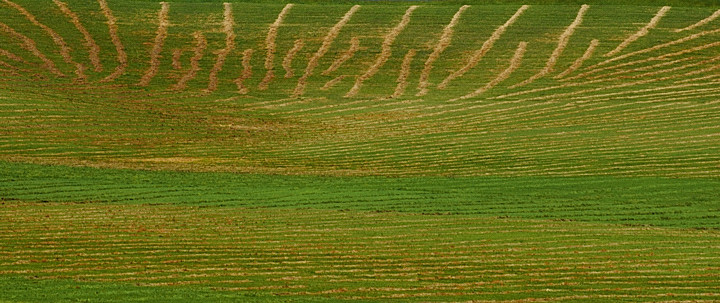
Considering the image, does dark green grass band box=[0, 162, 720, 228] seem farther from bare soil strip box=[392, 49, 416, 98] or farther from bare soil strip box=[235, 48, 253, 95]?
bare soil strip box=[392, 49, 416, 98]

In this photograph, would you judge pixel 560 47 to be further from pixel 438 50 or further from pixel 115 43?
pixel 115 43

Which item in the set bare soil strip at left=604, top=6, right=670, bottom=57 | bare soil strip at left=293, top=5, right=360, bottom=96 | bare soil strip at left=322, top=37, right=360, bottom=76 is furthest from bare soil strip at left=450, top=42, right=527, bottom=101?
bare soil strip at left=322, top=37, right=360, bottom=76

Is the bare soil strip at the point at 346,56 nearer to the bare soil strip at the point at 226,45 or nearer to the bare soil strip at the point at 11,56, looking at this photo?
the bare soil strip at the point at 226,45

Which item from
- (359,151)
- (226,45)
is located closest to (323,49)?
(226,45)

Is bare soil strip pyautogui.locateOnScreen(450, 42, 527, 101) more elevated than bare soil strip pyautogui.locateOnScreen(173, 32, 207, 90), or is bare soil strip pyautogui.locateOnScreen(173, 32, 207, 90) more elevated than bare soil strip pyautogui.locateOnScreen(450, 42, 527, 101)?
bare soil strip pyautogui.locateOnScreen(450, 42, 527, 101)

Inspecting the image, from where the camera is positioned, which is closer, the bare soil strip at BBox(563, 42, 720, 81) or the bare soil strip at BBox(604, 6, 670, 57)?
the bare soil strip at BBox(563, 42, 720, 81)

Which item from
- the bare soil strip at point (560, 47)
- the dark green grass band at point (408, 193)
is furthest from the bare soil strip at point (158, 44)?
the dark green grass band at point (408, 193)

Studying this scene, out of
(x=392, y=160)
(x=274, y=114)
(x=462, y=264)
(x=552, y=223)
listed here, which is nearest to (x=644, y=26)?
(x=274, y=114)
